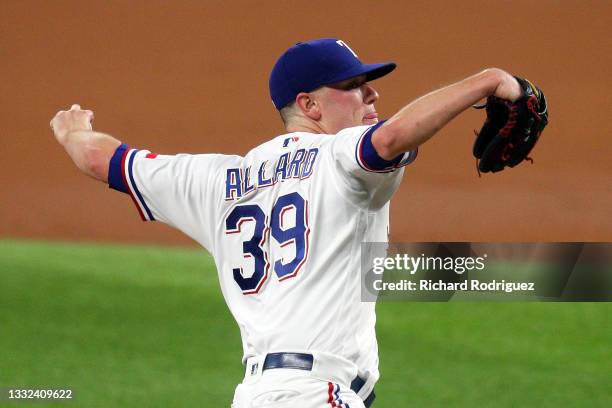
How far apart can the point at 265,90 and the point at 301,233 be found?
12020mm

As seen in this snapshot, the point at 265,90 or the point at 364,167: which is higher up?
the point at 265,90

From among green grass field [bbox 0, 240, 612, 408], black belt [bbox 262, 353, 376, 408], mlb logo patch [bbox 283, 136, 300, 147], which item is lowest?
green grass field [bbox 0, 240, 612, 408]

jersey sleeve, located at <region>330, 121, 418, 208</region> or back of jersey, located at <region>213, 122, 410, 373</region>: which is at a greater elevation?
jersey sleeve, located at <region>330, 121, 418, 208</region>

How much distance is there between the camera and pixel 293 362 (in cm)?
319

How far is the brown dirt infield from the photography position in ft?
40.7

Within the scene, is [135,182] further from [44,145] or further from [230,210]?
[44,145]

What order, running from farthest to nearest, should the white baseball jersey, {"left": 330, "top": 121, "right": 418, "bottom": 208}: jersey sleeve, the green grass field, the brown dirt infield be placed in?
the brown dirt infield → the green grass field → the white baseball jersey → {"left": 330, "top": 121, "right": 418, "bottom": 208}: jersey sleeve

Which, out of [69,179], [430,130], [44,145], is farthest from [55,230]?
[430,130]

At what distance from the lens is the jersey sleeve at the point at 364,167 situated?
2.92 m

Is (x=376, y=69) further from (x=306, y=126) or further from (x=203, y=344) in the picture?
(x=203, y=344)

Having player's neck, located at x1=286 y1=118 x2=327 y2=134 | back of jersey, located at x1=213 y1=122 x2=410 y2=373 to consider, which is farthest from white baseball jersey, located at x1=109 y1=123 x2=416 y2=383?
player's neck, located at x1=286 y1=118 x2=327 y2=134

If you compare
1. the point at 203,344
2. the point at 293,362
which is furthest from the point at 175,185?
the point at 203,344

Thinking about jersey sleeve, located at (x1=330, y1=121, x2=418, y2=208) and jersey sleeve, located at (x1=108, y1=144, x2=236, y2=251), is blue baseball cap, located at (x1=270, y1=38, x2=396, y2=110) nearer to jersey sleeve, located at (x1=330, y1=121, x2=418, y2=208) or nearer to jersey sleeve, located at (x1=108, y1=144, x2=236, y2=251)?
jersey sleeve, located at (x1=108, y1=144, x2=236, y2=251)

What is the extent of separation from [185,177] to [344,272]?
0.71 meters
